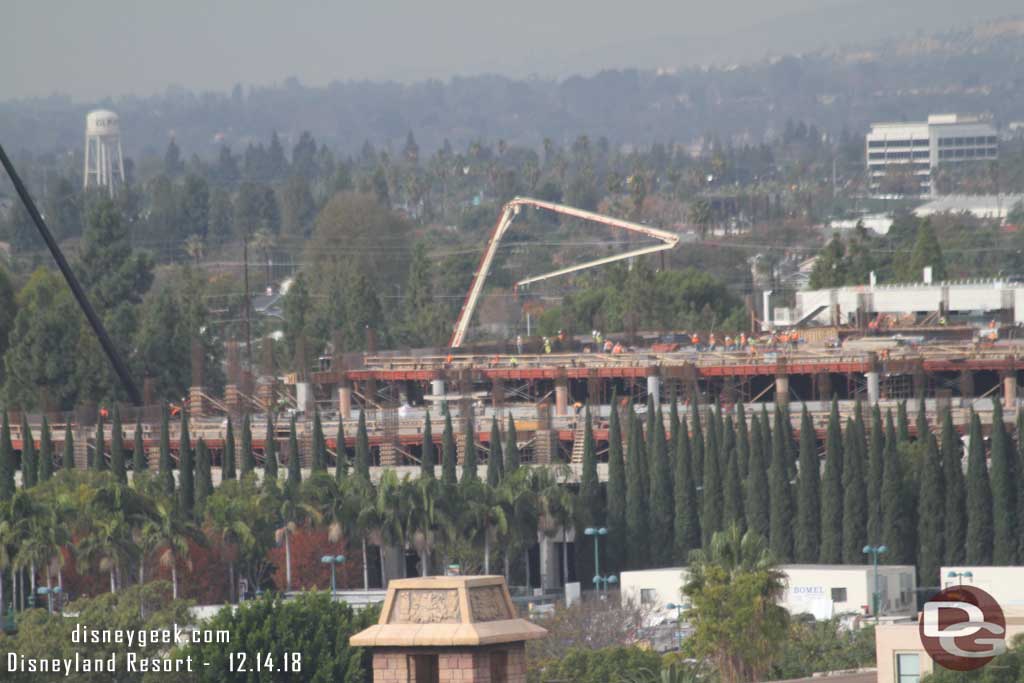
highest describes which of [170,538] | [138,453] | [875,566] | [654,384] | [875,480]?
[654,384]

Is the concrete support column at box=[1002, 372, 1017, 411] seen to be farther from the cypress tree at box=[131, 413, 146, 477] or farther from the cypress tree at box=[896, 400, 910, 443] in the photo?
the cypress tree at box=[131, 413, 146, 477]

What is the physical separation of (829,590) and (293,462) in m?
20.4

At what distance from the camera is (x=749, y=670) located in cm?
6606

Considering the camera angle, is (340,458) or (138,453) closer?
(340,458)

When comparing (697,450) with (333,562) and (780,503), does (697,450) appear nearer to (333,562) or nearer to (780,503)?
(780,503)

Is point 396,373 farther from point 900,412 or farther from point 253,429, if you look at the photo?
point 900,412

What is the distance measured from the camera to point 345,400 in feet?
398

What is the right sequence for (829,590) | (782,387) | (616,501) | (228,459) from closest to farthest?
(829,590) < (616,501) < (228,459) < (782,387)

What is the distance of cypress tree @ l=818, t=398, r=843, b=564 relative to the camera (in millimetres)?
87812

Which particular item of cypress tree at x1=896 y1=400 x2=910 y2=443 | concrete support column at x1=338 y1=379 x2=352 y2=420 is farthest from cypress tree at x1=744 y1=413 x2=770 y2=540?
concrete support column at x1=338 y1=379 x2=352 y2=420

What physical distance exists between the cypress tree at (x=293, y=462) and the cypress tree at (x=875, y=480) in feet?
59.4

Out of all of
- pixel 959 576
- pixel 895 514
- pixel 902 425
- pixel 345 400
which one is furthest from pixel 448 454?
pixel 345 400

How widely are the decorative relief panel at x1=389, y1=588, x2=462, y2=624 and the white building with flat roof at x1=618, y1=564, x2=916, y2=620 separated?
142 feet

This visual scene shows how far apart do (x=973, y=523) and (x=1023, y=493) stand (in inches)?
72.8
